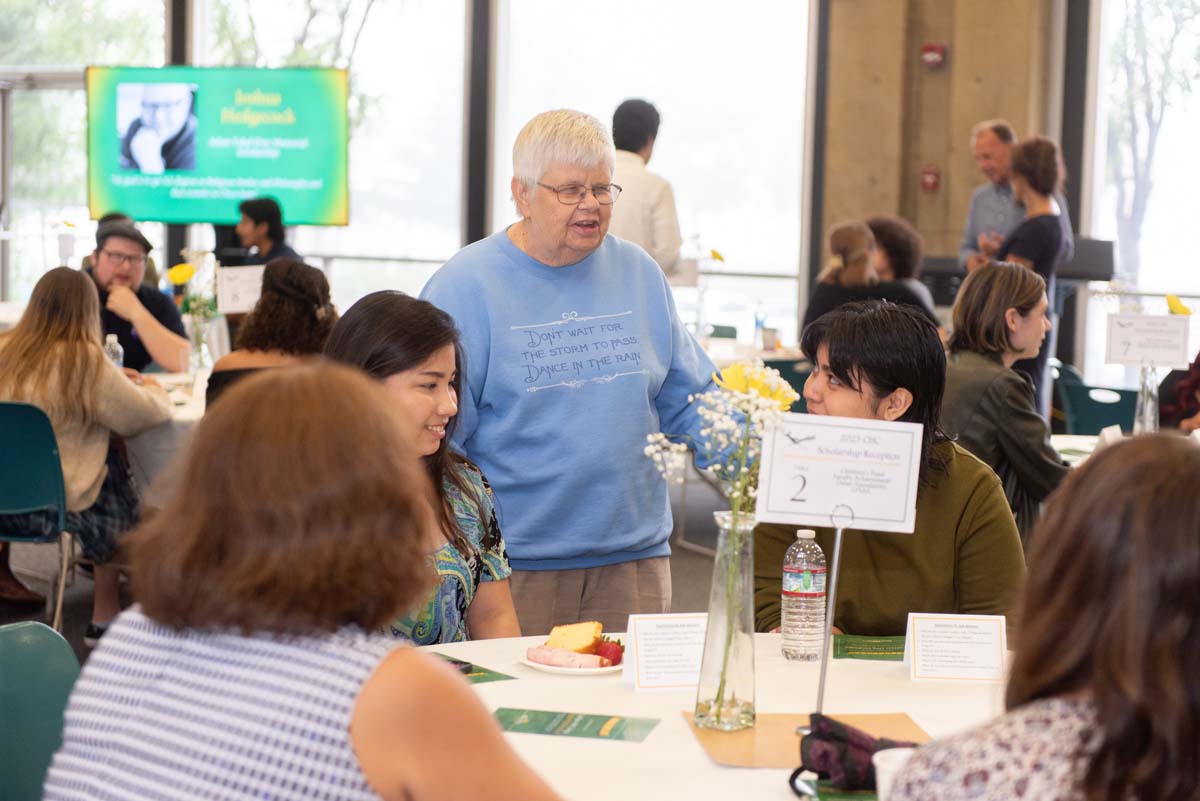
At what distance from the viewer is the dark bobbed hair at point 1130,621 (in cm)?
113

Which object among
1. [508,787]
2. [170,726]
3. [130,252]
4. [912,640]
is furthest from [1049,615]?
[130,252]

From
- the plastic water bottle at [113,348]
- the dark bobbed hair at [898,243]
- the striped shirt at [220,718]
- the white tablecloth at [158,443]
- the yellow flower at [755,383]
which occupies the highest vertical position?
the dark bobbed hair at [898,243]

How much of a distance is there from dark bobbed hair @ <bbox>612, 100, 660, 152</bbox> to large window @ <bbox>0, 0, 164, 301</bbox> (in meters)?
5.44

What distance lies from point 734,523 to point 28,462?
3.05m

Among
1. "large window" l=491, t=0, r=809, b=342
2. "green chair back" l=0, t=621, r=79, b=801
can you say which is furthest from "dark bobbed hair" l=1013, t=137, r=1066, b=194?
"green chair back" l=0, t=621, r=79, b=801

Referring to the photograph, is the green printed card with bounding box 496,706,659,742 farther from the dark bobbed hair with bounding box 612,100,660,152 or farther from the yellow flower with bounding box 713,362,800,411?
the dark bobbed hair with bounding box 612,100,660,152

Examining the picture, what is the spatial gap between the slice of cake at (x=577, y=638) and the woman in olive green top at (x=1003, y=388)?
5.70 feet

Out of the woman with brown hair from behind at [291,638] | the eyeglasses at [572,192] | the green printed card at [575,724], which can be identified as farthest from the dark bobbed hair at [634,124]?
the woman with brown hair from behind at [291,638]

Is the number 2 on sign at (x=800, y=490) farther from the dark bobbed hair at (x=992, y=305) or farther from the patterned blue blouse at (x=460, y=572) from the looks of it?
the dark bobbed hair at (x=992, y=305)

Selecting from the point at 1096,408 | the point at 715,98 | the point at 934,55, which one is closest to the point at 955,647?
the point at 1096,408

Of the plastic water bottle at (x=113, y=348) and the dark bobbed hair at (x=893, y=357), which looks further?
the plastic water bottle at (x=113, y=348)

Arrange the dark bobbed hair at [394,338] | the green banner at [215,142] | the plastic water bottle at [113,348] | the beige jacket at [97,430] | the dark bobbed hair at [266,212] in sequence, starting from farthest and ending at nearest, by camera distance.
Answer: the green banner at [215,142], the dark bobbed hair at [266,212], the plastic water bottle at [113,348], the beige jacket at [97,430], the dark bobbed hair at [394,338]

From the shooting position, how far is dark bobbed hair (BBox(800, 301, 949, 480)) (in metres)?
2.54

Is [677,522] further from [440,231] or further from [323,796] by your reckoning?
[323,796]
